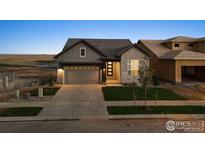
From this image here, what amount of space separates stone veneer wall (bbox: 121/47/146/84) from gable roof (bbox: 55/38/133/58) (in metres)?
0.93

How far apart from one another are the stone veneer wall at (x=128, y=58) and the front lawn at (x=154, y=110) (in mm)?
10972

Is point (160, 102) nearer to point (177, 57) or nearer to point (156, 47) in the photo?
point (177, 57)

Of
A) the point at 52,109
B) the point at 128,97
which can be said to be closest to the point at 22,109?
the point at 52,109

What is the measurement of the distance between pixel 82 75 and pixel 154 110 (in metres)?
13.3

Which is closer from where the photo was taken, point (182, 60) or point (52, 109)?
point (52, 109)

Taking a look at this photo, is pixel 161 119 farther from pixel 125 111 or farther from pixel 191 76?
pixel 191 76

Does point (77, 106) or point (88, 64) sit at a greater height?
point (88, 64)

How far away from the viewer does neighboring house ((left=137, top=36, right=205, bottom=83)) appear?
1046 inches

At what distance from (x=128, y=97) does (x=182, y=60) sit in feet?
32.3

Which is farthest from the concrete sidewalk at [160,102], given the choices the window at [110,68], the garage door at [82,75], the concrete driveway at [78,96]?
the window at [110,68]

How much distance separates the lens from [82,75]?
27.6 m

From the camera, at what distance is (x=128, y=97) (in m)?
19.2

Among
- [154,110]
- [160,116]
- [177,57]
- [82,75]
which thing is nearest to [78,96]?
[154,110]

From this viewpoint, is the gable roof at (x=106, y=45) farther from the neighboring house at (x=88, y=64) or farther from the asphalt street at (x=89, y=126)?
the asphalt street at (x=89, y=126)
